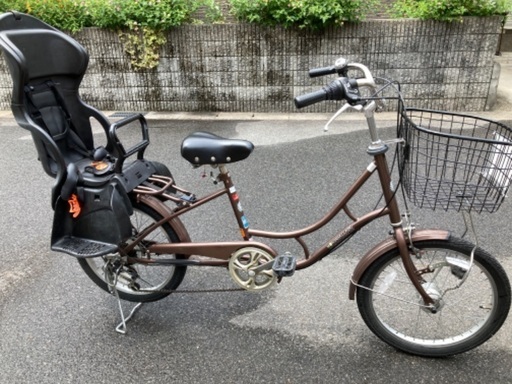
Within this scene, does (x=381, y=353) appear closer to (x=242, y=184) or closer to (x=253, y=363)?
(x=253, y=363)

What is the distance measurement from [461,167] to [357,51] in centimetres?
495

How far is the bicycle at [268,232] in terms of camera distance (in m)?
2.07

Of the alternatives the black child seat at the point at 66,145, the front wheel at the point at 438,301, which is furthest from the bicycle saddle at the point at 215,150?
the front wheel at the point at 438,301

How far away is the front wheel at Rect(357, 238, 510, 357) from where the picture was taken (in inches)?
88.5

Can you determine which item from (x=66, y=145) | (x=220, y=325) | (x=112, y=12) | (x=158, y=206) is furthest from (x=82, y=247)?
(x=112, y=12)

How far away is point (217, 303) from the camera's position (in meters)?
2.97

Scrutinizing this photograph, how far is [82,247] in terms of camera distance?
2.46 m

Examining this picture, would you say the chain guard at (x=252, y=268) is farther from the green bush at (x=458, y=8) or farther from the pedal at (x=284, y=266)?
the green bush at (x=458, y=8)

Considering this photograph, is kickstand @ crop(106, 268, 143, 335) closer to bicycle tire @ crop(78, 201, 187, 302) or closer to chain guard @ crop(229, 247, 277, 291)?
bicycle tire @ crop(78, 201, 187, 302)

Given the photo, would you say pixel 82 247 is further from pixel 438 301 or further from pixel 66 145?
pixel 438 301

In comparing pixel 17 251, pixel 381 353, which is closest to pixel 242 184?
pixel 17 251

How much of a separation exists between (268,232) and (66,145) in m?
1.39

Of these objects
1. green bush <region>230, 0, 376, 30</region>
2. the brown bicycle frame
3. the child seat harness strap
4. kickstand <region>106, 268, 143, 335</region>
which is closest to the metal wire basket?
the brown bicycle frame

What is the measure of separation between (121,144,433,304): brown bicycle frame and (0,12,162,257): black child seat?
21cm
